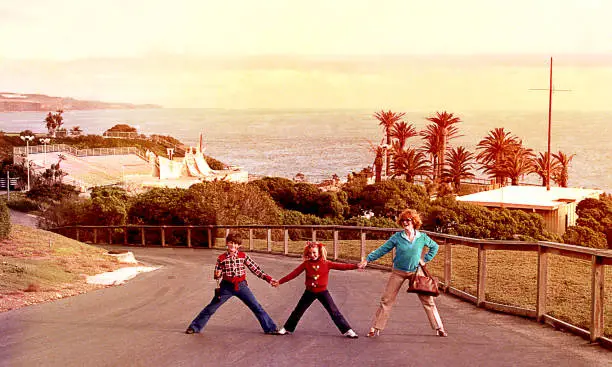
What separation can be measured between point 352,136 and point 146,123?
4838 centimetres

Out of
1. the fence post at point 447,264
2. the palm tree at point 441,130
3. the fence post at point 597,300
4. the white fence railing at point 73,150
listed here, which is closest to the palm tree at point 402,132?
the palm tree at point 441,130

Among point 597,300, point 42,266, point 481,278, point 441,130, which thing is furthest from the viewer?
point 441,130

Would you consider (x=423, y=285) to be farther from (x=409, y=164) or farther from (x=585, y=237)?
(x=409, y=164)

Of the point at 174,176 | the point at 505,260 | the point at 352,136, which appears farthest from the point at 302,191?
the point at 352,136

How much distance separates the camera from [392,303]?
11.3 meters

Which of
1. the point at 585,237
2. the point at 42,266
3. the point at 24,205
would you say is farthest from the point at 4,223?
the point at 24,205

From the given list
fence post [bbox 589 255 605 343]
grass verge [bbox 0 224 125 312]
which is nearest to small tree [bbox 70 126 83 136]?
grass verge [bbox 0 224 125 312]

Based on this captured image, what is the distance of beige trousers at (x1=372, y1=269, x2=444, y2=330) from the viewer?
11.2m

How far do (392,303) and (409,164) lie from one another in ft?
301

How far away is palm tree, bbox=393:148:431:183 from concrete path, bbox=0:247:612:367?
285 feet

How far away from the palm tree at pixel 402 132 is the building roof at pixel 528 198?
3696 cm

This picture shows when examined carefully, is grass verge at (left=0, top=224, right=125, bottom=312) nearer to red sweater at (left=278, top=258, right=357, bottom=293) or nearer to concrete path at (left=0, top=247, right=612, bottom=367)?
concrete path at (left=0, top=247, right=612, bottom=367)

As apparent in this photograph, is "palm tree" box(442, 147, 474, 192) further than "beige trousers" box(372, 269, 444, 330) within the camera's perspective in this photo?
Yes

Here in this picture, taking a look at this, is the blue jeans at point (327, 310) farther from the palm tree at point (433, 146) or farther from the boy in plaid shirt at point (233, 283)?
the palm tree at point (433, 146)
